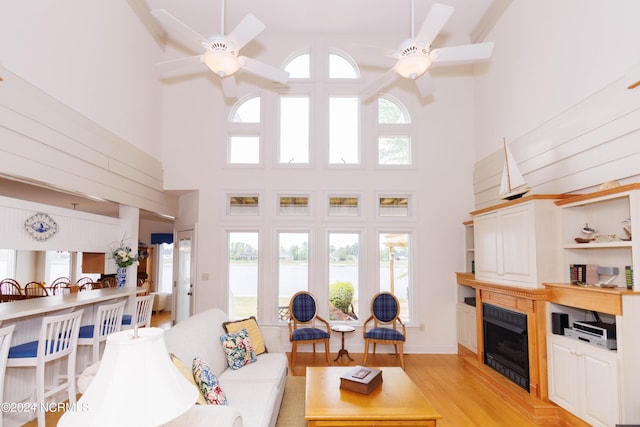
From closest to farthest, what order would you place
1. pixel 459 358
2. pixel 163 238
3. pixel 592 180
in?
pixel 592 180 → pixel 459 358 → pixel 163 238

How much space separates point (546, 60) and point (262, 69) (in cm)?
347

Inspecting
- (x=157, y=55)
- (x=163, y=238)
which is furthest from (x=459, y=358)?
(x=163, y=238)

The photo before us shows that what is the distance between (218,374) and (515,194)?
12.5 ft

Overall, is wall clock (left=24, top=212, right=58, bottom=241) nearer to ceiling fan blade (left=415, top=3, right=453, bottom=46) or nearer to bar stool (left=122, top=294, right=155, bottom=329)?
bar stool (left=122, top=294, right=155, bottom=329)

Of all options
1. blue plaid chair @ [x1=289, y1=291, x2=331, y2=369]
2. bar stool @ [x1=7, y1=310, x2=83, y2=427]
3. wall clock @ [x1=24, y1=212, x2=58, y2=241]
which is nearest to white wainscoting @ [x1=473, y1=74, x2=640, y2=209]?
blue plaid chair @ [x1=289, y1=291, x2=331, y2=369]

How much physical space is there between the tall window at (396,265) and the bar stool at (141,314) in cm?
369

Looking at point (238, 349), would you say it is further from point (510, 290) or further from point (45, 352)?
point (510, 290)

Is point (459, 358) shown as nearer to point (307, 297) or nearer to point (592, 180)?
point (307, 297)

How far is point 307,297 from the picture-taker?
605 centimetres

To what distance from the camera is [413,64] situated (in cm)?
390

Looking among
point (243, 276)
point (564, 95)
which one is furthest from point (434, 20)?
point (243, 276)

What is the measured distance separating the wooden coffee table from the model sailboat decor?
2.53 meters

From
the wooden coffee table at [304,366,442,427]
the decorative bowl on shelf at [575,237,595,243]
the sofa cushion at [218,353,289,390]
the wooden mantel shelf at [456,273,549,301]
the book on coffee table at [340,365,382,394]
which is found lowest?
the wooden coffee table at [304,366,442,427]

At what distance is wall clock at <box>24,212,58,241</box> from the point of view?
3.68m
